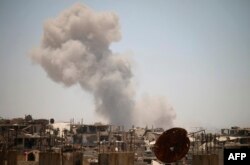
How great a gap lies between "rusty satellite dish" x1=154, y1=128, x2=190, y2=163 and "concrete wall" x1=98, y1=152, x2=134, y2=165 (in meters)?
0.97

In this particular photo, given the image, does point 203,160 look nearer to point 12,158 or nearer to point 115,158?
point 115,158

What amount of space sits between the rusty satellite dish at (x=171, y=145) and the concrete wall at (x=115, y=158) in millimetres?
967

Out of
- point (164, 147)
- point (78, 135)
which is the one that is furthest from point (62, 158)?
point (78, 135)

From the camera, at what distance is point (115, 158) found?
1267 cm

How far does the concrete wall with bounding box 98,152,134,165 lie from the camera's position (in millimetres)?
12664

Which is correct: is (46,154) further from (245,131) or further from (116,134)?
(245,131)

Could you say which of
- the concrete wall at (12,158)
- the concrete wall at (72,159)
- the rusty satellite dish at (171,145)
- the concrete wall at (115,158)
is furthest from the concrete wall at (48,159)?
the rusty satellite dish at (171,145)

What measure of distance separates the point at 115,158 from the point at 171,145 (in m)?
1.79

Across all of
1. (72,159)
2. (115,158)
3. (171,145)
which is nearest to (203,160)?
(171,145)

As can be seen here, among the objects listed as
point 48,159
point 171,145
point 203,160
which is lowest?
point 203,160

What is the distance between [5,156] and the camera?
14922mm

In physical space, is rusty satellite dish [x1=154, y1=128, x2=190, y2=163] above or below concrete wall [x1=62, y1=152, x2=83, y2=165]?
above

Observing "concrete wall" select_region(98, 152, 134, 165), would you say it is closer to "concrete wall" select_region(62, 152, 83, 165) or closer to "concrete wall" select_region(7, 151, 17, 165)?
"concrete wall" select_region(62, 152, 83, 165)

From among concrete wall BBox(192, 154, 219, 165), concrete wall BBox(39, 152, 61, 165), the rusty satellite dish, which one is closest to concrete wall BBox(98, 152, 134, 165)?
the rusty satellite dish
